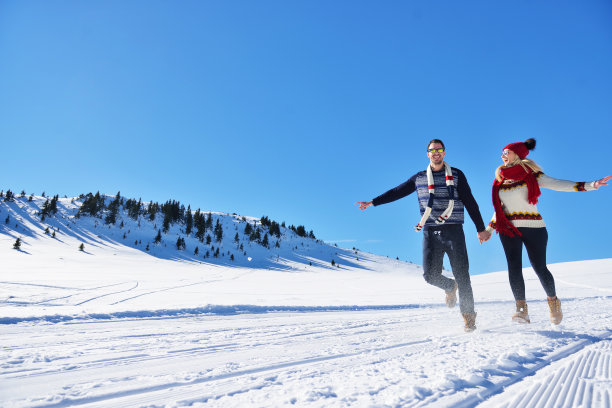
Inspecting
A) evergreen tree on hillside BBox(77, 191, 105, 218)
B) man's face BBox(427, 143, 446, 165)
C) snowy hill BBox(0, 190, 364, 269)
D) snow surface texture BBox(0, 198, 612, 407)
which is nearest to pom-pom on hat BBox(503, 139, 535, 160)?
man's face BBox(427, 143, 446, 165)

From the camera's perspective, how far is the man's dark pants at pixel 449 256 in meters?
3.01

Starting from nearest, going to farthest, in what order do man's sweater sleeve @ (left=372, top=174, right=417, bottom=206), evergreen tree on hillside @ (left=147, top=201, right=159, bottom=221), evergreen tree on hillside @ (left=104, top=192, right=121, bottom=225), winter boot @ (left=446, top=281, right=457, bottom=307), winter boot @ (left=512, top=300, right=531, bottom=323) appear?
winter boot @ (left=512, top=300, right=531, bottom=323)
winter boot @ (left=446, top=281, right=457, bottom=307)
man's sweater sleeve @ (left=372, top=174, right=417, bottom=206)
evergreen tree on hillside @ (left=104, top=192, right=121, bottom=225)
evergreen tree on hillside @ (left=147, top=201, right=159, bottom=221)

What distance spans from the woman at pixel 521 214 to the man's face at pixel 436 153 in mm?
739

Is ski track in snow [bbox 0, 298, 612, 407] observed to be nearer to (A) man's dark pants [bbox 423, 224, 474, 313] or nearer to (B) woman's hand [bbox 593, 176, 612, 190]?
(A) man's dark pants [bbox 423, 224, 474, 313]

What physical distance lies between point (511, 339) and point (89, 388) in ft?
8.70

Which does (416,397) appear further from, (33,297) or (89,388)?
(33,297)

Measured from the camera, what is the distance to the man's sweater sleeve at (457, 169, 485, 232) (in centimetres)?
338

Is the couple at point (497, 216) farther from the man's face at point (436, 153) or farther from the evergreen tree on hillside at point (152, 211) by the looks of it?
the evergreen tree on hillside at point (152, 211)

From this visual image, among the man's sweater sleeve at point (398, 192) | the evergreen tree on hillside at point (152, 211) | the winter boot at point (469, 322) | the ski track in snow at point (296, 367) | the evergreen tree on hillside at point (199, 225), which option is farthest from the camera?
the evergreen tree on hillside at point (152, 211)

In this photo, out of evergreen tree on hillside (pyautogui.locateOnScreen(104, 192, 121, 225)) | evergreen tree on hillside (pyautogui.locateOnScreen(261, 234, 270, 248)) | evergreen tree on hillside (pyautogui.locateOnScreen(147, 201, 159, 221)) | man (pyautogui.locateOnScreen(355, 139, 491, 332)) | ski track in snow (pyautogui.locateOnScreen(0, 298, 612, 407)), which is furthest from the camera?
evergreen tree on hillside (pyautogui.locateOnScreen(147, 201, 159, 221))

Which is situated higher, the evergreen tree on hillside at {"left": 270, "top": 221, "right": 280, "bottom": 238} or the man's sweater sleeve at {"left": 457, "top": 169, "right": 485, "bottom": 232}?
the evergreen tree on hillside at {"left": 270, "top": 221, "right": 280, "bottom": 238}

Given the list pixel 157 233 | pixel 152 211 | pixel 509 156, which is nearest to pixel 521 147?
pixel 509 156

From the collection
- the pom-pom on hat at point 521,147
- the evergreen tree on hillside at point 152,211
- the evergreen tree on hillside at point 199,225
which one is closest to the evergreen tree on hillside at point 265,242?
the evergreen tree on hillside at point 199,225

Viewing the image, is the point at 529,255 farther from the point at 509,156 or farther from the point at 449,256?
the point at 509,156
